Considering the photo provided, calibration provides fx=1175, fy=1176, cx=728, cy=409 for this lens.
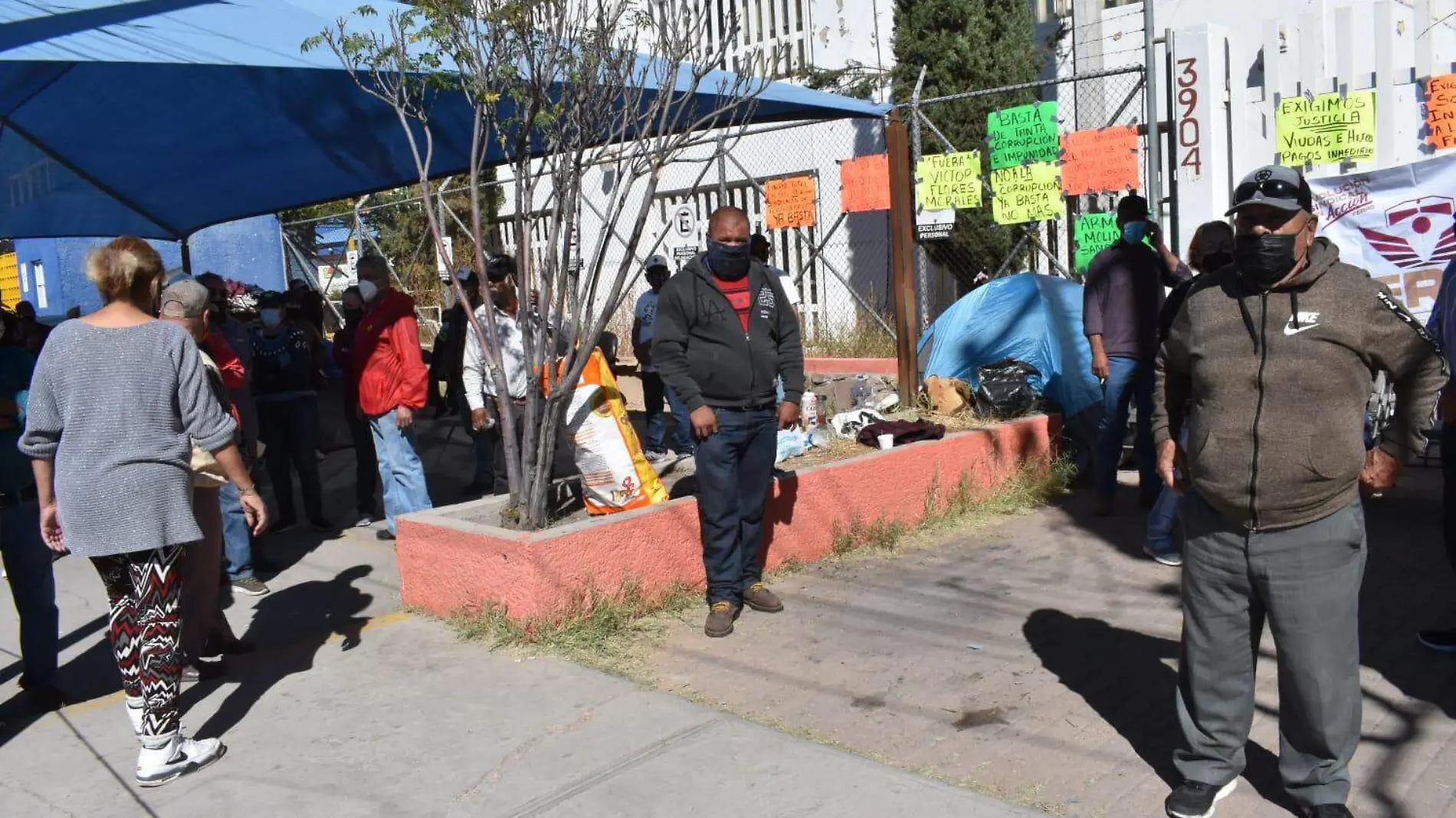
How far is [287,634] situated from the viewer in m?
5.77

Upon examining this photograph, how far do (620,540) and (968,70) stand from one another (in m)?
10.4

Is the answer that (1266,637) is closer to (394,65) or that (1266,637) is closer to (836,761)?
(836,761)

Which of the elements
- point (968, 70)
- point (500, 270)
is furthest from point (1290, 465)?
point (968, 70)

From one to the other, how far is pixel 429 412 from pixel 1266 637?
34.4 ft

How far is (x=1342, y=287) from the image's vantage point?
3146mm

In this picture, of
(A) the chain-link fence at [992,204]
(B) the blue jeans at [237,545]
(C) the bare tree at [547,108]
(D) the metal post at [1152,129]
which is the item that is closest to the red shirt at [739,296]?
(C) the bare tree at [547,108]

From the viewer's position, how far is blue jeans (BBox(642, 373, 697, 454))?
9062 millimetres

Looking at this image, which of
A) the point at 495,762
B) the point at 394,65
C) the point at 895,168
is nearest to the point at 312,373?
the point at 394,65

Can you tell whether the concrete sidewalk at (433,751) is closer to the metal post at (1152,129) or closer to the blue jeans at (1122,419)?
the blue jeans at (1122,419)

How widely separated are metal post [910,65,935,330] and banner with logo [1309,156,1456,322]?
11.7ft

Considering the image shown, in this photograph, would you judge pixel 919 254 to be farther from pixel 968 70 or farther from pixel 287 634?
pixel 287 634

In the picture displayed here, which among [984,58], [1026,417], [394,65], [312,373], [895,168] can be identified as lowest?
[1026,417]

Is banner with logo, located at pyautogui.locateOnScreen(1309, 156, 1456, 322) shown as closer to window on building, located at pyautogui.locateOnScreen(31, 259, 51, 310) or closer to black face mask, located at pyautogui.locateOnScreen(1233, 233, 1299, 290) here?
black face mask, located at pyautogui.locateOnScreen(1233, 233, 1299, 290)

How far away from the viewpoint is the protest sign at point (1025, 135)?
9734 millimetres
